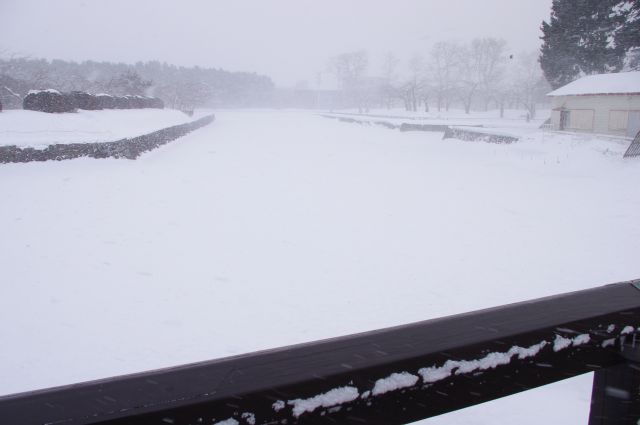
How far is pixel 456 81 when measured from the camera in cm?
7606

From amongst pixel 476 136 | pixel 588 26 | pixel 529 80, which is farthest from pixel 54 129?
pixel 529 80

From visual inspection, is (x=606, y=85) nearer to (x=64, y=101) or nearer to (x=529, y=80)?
(x=64, y=101)

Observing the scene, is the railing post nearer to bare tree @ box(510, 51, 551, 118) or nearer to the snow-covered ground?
the snow-covered ground

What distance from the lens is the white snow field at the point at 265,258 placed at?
12.9 ft

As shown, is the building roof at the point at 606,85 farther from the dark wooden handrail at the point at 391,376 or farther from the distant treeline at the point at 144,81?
the distant treeline at the point at 144,81

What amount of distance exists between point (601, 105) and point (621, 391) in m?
30.7

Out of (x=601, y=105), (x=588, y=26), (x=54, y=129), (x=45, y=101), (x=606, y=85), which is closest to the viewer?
(x=54, y=129)

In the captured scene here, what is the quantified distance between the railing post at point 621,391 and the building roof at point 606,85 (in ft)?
93.5

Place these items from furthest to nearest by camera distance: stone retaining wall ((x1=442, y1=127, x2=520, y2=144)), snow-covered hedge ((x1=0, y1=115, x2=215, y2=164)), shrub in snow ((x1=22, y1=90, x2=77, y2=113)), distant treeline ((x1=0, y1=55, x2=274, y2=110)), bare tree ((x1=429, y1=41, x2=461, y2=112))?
bare tree ((x1=429, y1=41, x2=461, y2=112))
distant treeline ((x1=0, y1=55, x2=274, y2=110))
stone retaining wall ((x1=442, y1=127, x2=520, y2=144))
shrub in snow ((x1=22, y1=90, x2=77, y2=113))
snow-covered hedge ((x1=0, y1=115, x2=215, y2=164))

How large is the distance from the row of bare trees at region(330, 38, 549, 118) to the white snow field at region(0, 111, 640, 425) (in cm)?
3174

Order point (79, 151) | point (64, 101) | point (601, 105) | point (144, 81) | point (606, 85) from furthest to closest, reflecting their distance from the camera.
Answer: point (144, 81), point (606, 85), point (601, 105), point (64, 101), point (79, 151)

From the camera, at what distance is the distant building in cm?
2386

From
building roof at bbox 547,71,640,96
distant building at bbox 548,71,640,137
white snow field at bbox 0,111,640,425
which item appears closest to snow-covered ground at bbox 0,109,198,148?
white snow field at bbox 0,111,640,425

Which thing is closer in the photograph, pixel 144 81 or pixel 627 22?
pixel 627 22
